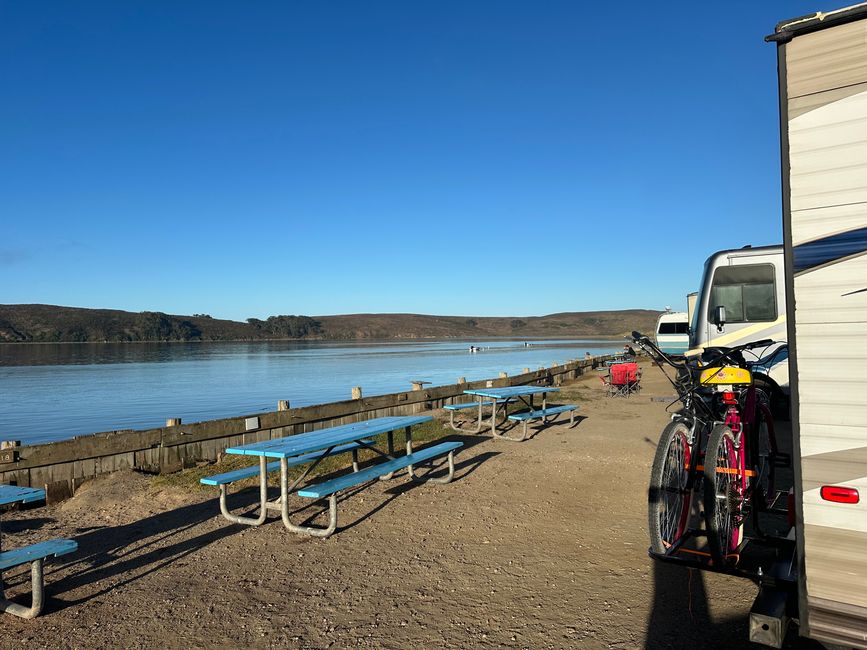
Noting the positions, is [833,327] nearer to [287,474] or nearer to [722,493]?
[722,493]

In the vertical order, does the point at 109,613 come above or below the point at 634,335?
below

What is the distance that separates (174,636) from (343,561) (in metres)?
1.44

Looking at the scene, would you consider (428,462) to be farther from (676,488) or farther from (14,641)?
(14,641)

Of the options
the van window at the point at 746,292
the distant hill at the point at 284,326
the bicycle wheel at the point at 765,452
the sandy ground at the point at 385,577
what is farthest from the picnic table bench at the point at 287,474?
the distant hill at the point at 284,326

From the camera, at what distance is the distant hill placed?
4481 inches

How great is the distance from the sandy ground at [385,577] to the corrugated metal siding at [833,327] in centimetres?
110

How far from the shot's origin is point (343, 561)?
184 inches

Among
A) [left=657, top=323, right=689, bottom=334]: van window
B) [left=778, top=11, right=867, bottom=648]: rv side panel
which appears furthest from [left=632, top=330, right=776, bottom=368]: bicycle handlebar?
[left=657, top=323, right=689, bottom=334]: van window

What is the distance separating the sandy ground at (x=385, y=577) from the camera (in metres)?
3.49

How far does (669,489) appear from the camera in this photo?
4.05m

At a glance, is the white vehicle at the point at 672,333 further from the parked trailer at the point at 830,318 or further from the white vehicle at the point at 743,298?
the parked trailer at the point at 830,318

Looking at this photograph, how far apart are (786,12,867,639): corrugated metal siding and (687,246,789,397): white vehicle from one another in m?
8.27

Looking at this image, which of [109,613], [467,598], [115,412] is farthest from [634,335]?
[115,412]

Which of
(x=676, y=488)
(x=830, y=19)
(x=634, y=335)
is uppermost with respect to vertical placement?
(x=830, y=19)
